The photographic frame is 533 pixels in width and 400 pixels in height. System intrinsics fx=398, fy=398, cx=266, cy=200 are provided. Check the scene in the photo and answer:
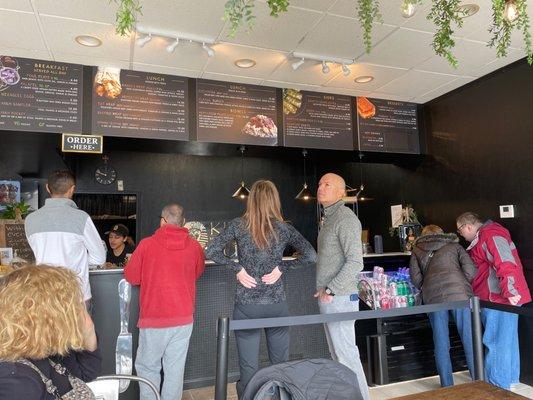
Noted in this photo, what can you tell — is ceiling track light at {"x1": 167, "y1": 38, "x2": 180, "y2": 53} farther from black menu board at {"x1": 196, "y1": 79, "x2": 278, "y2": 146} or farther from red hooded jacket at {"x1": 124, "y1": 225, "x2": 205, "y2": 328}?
red hooded jacket at {"x1": 124, "y1": 225, "x2": 205, "y2": 328}

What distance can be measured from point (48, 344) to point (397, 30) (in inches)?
119

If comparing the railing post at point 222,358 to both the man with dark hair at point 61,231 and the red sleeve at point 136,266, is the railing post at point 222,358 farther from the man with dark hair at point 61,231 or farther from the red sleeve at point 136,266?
the man with dark hair at point 61,231

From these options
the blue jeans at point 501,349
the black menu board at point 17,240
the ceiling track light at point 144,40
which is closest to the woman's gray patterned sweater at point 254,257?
the ceiling track light at point 144,40

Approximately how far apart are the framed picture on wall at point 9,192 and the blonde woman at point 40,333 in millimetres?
5842

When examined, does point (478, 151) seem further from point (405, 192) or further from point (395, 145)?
point (405, 192)

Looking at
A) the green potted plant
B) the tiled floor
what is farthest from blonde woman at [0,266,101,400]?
the green potted plant

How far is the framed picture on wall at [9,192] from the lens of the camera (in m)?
6.15

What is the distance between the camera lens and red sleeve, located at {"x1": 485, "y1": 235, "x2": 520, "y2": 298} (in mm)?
3133

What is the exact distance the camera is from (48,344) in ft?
3.71

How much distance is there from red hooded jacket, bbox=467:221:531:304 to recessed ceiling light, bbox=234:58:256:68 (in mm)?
2463

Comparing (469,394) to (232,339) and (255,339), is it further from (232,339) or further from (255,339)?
(232,339)

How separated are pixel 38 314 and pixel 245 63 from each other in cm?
288

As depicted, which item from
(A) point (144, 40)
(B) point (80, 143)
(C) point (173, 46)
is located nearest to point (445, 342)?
(C) point (173, 46)

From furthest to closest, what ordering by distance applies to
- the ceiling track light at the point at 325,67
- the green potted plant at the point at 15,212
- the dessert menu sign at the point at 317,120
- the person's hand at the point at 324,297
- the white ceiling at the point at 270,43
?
the green potted plant at the point at 15,212 → the dessert menu sign at the point at 317,120 → the ceiling track light at the point at 325,67 → the white ceiling at the point at 270,43 → the person's hand at the point at 324,297
